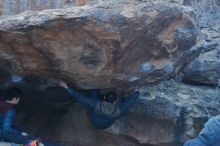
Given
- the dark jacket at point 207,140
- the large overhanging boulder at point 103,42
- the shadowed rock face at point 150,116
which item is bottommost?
the shadowed rock face at point 150,116

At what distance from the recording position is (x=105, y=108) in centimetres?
523

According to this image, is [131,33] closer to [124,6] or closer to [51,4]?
[124,6]

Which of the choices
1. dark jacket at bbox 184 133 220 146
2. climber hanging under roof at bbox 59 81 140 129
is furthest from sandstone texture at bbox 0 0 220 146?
dark jacket at bbox 184 133 220 146

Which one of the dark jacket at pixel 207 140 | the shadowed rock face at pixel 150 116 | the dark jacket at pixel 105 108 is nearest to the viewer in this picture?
the dark jacket at pixel 207 140

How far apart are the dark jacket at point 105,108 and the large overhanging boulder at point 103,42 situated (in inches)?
13.3

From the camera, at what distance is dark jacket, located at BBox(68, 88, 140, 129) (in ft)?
17.1

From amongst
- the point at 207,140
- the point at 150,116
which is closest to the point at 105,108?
→ the point at 150,116

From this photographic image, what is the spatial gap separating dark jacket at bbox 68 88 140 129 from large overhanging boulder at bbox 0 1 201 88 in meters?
0.34

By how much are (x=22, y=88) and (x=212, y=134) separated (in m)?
2.43

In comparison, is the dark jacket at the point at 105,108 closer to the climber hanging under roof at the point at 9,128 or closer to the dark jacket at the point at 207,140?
the climber hanging under roof at the point at 9,128

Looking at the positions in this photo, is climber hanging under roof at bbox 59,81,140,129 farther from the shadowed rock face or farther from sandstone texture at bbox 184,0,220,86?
sandstone texture at bbox 184,0,220,86

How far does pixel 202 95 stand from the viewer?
18.3ft

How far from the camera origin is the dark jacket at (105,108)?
5.20 meters

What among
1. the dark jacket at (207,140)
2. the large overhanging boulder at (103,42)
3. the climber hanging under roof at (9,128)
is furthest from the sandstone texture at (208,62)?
the climber hanging under roof at (9,128)
